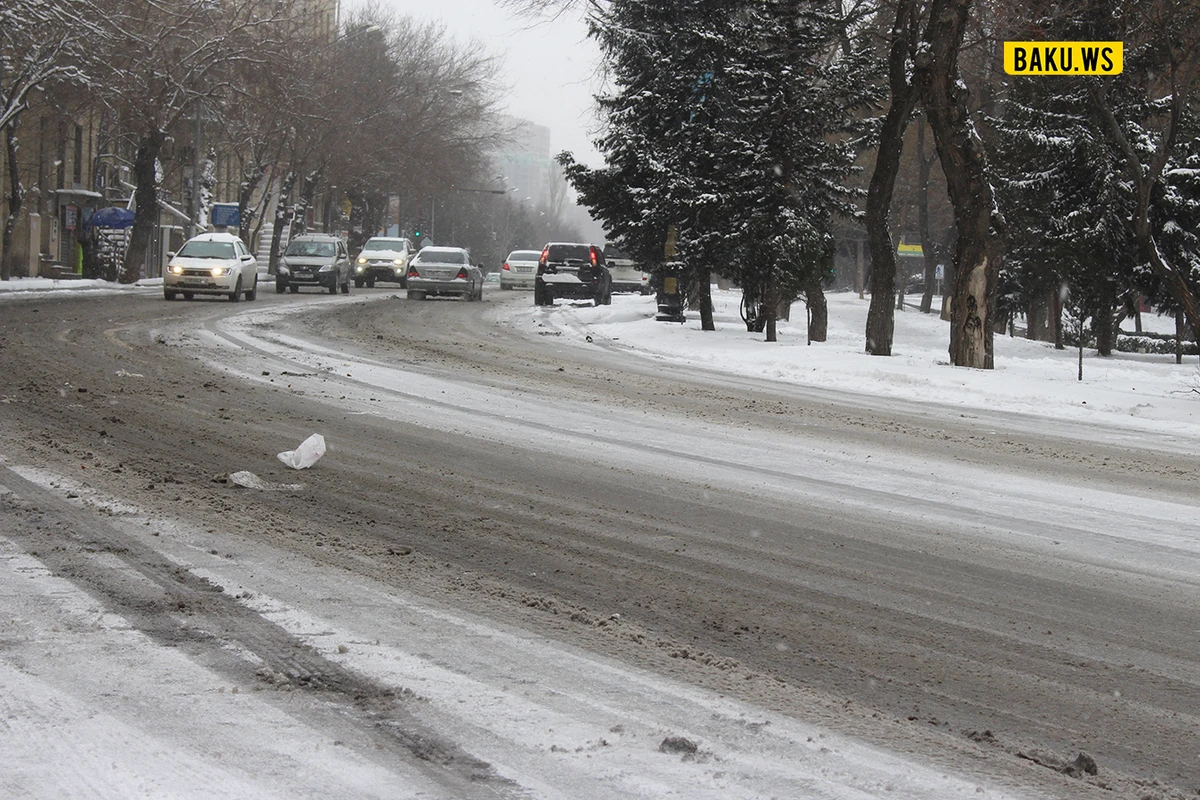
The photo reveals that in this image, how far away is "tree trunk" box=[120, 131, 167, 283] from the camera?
141ft

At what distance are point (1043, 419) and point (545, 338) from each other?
11366 mm

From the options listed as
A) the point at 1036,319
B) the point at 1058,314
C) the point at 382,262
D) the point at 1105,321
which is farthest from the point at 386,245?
the point at 1105,321

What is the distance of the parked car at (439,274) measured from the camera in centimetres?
3875

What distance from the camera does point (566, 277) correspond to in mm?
38062

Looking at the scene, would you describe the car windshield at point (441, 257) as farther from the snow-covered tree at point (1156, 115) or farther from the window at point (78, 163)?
the window at point (78, 163)

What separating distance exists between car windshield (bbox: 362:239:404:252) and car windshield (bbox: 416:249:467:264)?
11988 millimetres

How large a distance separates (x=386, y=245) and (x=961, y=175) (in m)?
35.1

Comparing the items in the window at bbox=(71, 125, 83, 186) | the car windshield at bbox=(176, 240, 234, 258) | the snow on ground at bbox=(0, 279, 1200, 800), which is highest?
the window at bbox=(71, 125, 83, 186)

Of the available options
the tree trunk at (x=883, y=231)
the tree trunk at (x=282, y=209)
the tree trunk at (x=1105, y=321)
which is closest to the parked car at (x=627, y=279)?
the tree trunk at (x=282, y=209)

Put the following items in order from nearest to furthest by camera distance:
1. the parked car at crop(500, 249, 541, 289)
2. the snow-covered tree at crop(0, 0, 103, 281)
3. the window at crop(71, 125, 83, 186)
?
the snow-covered tree at crop(0, 0, 103, 281) → the parked car at crop(500, 249, 541, 289) → the window at crop(71, 125, 83, 186)

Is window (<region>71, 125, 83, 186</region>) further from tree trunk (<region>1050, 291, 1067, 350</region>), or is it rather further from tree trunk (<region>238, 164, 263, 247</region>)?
tree trunk (<region>1050, 291, 1067, 350</region>)

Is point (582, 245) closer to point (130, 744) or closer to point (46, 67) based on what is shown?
point (46, 67)

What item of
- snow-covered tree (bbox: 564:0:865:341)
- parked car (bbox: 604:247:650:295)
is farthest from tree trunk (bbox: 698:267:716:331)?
parked car (bbox: 604:247:650:295)

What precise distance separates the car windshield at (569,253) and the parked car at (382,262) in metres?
13.0
